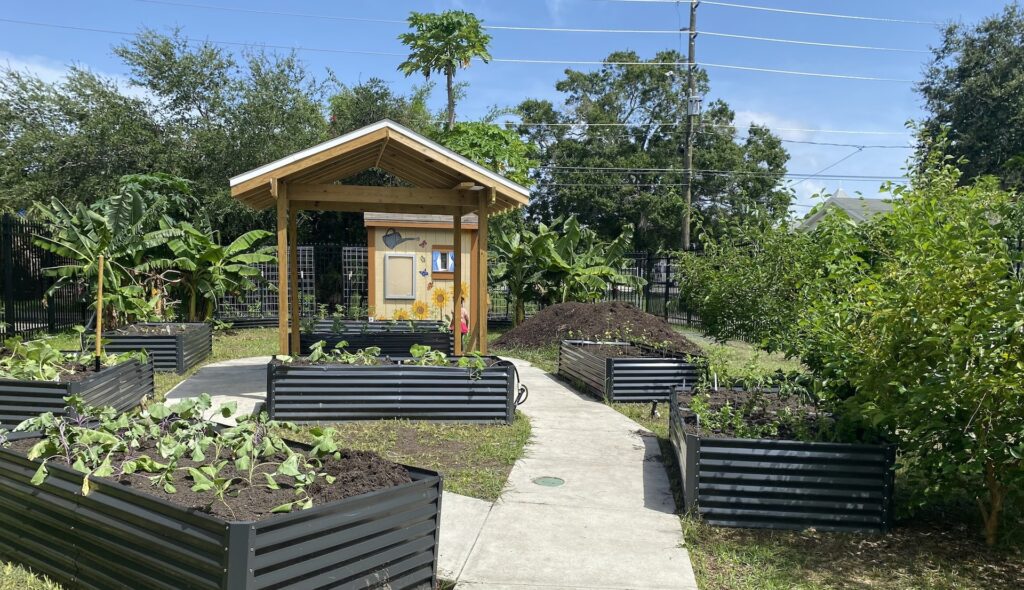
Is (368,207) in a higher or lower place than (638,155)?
lower

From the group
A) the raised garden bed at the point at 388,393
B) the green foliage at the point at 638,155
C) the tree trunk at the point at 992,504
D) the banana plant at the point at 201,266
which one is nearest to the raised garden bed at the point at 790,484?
the tree trunk at the point at 992,504

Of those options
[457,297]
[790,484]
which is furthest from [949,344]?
[457,297]

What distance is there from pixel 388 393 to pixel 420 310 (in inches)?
433

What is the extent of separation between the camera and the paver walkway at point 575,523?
4.11m

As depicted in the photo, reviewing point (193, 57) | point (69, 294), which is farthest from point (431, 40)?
point (69, 294)

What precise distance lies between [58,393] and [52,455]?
2994 mm

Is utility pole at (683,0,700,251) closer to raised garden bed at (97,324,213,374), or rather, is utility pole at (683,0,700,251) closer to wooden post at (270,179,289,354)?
raised garden bed at (97,324,213,374)

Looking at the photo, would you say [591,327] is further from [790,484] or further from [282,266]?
[790,484]

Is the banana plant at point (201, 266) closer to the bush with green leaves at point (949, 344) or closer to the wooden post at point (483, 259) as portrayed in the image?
the wooden post at point (483, 259)

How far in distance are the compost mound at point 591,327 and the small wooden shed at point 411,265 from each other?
10.4 ft

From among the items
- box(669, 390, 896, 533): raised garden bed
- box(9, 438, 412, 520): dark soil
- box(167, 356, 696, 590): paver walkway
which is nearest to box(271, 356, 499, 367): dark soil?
box(167, 356, 696, 590): paver walkway

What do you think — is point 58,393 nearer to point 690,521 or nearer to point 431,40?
point 690,521

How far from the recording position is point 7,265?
1414 cm

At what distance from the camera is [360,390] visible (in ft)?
25.6
